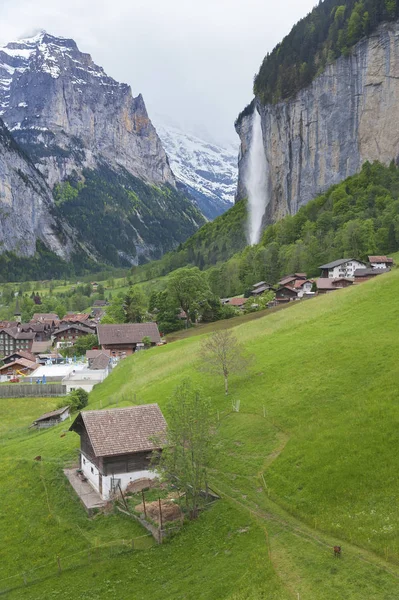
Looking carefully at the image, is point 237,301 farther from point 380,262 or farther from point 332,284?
point 380,262

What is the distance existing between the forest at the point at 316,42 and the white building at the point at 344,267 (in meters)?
78.0

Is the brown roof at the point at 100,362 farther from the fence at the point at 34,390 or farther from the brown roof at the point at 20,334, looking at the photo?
the brown roof at the point at 20,334

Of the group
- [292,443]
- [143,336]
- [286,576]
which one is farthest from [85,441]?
[143,336]

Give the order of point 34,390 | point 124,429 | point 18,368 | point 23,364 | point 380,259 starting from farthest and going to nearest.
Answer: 1. point 18,368
2. point 23,364
3. point 380,259
4. point 34,390
5. point 124,429

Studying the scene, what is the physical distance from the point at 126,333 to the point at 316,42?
402ft

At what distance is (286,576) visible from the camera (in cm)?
2134

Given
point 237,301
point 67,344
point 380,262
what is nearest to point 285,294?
point 237,301

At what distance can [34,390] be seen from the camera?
260 ft

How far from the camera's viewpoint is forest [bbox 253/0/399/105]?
145000 mm

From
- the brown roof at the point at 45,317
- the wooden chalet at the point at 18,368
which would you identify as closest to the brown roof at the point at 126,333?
the wooden chalet at the point at 18,368

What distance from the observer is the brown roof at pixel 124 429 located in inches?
→ 1249

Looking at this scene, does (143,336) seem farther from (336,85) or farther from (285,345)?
(336,85)

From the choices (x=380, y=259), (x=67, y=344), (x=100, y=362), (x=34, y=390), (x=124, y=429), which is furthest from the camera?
(x=67, y=344)

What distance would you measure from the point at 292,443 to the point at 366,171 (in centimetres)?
11742
